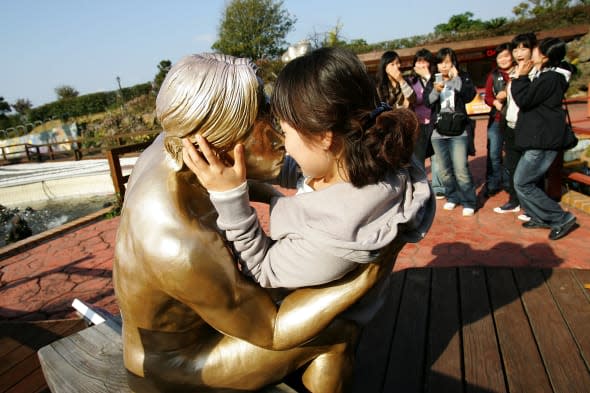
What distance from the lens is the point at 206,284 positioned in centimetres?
98

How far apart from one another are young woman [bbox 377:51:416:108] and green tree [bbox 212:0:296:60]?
3045cm

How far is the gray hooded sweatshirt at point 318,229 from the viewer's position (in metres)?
1.04

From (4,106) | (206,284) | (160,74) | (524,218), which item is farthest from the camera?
(4,106)

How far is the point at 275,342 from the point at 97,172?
11.7m

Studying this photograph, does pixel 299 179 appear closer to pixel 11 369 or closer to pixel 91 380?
pixel 91 380

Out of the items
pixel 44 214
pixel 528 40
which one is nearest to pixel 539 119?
pixel 528 40

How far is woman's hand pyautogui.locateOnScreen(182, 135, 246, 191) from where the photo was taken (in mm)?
1007

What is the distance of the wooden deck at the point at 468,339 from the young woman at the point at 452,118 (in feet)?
7.53

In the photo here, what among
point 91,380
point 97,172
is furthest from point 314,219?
point 97,172

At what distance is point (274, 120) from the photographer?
3.77 ft

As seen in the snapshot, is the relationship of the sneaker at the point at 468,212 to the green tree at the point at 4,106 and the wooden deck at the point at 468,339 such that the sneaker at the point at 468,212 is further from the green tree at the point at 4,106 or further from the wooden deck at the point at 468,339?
the green tree at the point at 4,106

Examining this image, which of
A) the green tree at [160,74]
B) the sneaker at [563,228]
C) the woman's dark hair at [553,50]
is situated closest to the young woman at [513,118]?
the woman's dark hair at [553,50]

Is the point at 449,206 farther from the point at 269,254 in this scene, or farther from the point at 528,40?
the point at 269,254

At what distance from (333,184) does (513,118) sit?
12.4 feet
